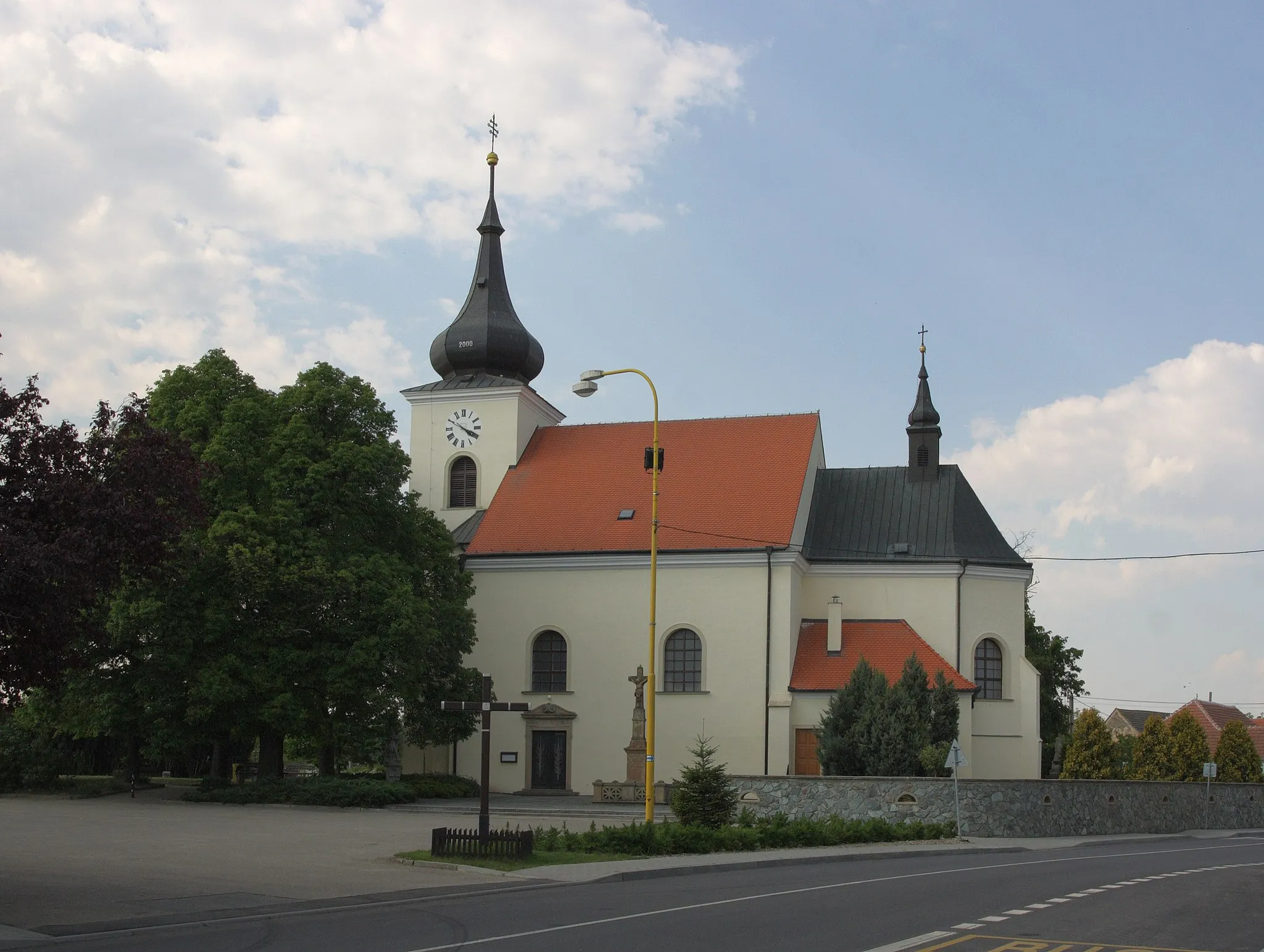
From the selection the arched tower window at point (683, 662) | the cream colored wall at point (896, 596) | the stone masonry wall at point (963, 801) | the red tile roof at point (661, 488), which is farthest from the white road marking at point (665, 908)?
the red tile roof at point (661, 488)

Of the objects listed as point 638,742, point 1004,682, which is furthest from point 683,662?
point 1004,682

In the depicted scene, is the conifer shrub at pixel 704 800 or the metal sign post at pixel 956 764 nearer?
the conifer shrub at pixel 704 800

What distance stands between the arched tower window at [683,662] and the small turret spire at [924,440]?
9.73 metres

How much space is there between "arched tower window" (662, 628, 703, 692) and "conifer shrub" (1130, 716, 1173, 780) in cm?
2282

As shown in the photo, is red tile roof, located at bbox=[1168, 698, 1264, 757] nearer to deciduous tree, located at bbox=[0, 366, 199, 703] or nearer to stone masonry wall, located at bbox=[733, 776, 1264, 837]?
stone masonry wall, located at bbox=[733, 776, 1264, 837]

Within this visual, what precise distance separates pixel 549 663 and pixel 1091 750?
2319 centimetres

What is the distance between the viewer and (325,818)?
27.8 m

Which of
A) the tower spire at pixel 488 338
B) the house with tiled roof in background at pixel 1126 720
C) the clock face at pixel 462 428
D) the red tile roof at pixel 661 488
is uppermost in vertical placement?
the tower spire at pixel 488 338

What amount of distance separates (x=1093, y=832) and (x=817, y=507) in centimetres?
1386

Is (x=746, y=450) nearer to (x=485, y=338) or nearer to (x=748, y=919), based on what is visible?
(x=485, y=338)

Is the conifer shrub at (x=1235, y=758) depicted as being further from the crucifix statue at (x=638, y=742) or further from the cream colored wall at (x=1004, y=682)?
the crucifix statue at (x=638, y=742)

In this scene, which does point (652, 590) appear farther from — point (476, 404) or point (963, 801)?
point (476, 404)

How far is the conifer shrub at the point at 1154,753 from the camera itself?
167ft

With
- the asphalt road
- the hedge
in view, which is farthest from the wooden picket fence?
the asphalt road
